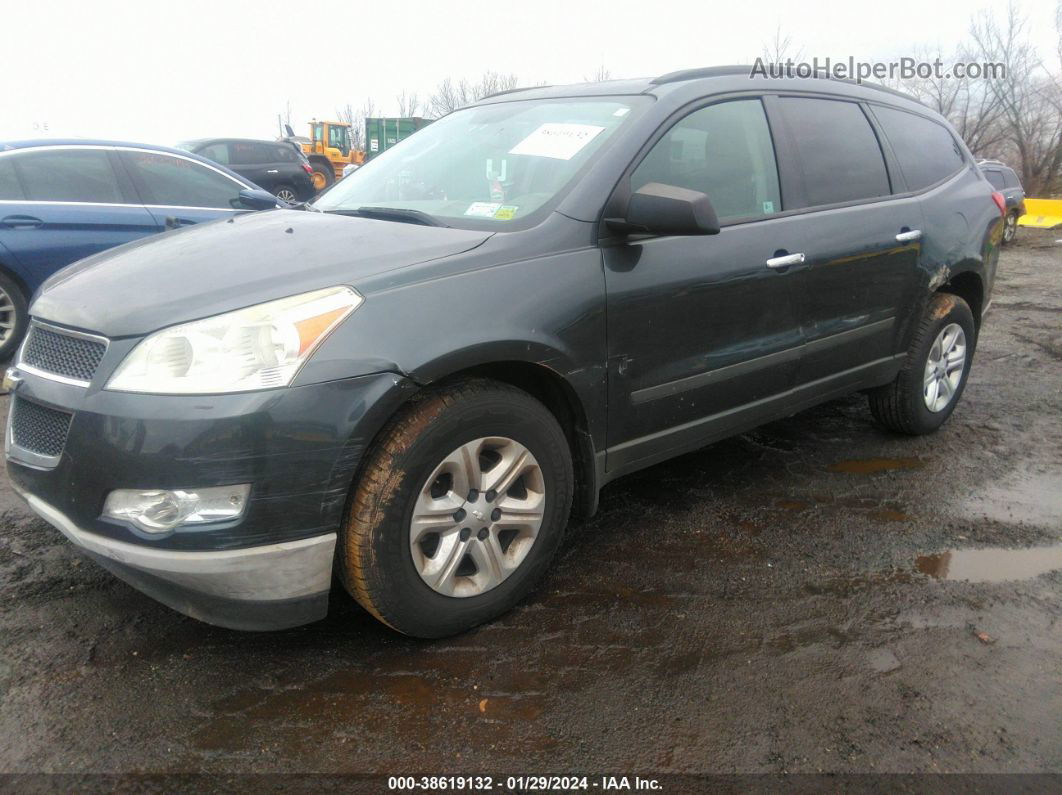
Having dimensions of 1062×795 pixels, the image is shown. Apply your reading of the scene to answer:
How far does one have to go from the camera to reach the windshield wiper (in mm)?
2775

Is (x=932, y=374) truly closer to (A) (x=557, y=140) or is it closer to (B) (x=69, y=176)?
(A) (x=557, y=140)

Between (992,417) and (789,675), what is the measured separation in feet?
10.9

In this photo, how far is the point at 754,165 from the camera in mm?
3287

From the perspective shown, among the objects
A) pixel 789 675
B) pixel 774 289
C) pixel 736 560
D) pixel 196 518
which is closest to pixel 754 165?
pixel 774 289

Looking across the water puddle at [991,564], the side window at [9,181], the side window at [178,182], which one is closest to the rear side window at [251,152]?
the side window at [178,182]

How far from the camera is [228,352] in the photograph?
206 cm

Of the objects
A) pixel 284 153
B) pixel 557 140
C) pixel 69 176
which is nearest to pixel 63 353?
pixel 557 140

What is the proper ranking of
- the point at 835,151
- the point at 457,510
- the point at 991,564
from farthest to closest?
the point at 835,151, the point at 991,564, the point at 457,510

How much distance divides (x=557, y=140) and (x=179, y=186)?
14.1ft

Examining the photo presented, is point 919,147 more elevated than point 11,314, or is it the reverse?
point 919,147

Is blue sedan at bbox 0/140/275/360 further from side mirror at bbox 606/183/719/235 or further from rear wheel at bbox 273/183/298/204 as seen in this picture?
rear wheel at bbox 273/183/298/204

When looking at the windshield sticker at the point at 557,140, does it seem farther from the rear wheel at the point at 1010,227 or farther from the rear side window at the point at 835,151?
the rear wheel at the point at 1010,227

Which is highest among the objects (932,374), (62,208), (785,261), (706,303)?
(62,208)

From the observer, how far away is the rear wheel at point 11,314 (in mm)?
5516
